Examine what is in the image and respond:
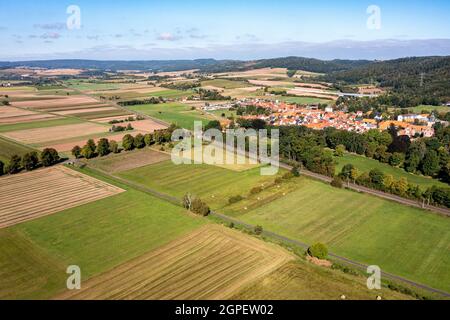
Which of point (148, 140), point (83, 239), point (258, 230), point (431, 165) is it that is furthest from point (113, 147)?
point (431, 165)

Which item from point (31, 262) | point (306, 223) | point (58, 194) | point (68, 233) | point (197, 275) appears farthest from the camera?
point (58, 194)

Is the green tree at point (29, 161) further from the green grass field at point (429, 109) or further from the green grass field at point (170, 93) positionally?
the green grass field at point (429, 109)

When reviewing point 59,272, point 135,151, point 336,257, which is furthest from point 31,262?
point 135,151

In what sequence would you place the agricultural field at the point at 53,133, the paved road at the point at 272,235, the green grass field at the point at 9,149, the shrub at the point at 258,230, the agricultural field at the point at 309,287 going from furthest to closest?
the agricultural field at the point at 53,133 < the green grass field at the point at 9,149 < the shrub at the point at 258,230 < the paved road at the point at 272,235 < the agricultural field at the point at 309,287

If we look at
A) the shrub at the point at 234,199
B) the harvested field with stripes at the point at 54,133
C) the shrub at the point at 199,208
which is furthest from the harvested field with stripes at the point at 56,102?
the shrub at the point at 199,208

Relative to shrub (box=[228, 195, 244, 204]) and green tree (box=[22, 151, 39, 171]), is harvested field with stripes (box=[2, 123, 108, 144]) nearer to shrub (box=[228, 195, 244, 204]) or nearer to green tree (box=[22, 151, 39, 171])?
green tree (box=[22, 151, 39, 171])

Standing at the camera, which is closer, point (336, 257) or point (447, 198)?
point (336, 257)
